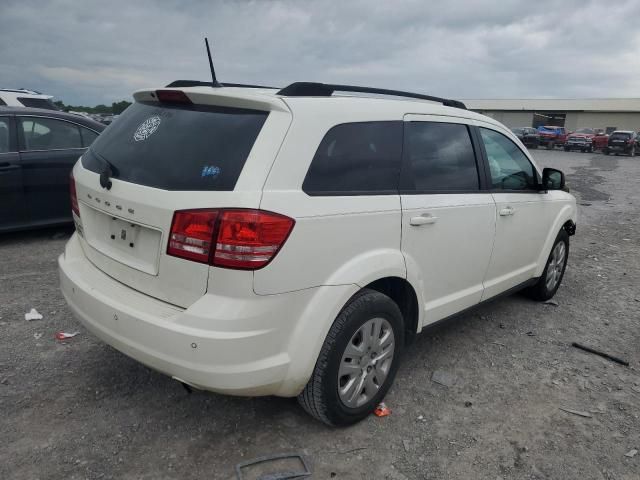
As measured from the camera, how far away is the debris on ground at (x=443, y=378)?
334 cm

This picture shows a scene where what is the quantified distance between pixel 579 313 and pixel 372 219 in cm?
311

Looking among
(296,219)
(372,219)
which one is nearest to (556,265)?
(372,219)

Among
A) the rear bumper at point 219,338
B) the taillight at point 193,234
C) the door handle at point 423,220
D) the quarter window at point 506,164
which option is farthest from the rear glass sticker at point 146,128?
the quarter window at point 506,164

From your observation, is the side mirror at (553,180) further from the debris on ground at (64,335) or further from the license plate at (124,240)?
the debris on ground at (64,335)

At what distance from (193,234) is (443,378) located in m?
2.05

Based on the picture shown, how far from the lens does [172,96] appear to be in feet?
8.59

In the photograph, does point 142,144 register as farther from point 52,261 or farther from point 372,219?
point 52,261

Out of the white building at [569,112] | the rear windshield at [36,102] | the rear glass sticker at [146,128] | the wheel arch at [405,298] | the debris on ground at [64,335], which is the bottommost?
the debris on ground at [64,335]

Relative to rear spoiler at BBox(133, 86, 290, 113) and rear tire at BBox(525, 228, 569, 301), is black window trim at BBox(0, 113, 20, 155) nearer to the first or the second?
rear spoiler at BBox(133, 86, 290, 113)

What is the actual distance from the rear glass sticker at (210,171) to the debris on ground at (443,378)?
205 centimetres

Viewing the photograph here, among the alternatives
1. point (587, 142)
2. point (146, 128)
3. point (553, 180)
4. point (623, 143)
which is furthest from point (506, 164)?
point (587, 142)

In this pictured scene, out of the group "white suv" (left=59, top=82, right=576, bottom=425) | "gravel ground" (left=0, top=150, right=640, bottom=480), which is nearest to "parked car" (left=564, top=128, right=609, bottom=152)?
"gravel ground" (left=0, top=150, right=640, bottom=480)

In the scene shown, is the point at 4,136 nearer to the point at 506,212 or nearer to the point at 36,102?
the point at 36,102

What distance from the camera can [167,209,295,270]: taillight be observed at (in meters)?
2.12
